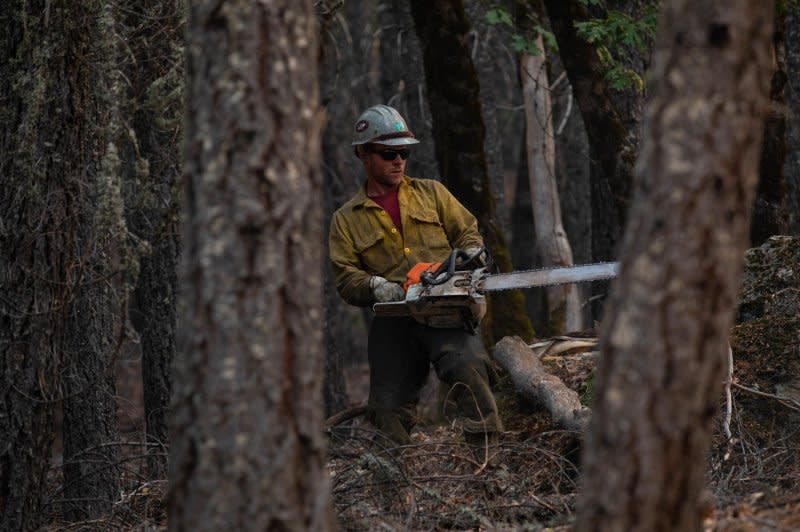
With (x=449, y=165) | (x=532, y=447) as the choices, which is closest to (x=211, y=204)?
(x=532, y=447)

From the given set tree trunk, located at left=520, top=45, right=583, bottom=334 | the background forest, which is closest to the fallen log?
the background forest

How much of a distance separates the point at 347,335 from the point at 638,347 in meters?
19.3

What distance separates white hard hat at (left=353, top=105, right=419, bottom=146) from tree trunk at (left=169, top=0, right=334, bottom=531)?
295cm

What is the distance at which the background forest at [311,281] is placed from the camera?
147 inches

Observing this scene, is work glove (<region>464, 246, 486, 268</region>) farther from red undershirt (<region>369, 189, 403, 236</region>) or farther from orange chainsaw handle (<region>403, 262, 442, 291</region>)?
red undershirt (<region>369, 189, 403, 236</region>)

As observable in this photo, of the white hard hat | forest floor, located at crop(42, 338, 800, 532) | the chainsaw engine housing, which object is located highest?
the white hard hat

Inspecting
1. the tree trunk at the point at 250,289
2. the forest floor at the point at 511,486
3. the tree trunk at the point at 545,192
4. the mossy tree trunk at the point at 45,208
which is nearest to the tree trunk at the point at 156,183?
the mossy tree trunk at the point at 45,208

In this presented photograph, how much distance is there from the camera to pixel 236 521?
4055 mm

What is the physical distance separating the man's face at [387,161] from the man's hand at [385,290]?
2.28ft

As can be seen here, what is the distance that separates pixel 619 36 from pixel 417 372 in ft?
12.8

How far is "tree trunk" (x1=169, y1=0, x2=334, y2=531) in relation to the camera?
4062 millimetres

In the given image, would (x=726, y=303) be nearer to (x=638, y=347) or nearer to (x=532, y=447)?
(x=638, y=347)

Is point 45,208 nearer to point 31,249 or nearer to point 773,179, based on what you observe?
point 31,249

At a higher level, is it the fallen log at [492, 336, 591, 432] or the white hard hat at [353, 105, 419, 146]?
the white hard hat at [353, 105, 419, 146]
